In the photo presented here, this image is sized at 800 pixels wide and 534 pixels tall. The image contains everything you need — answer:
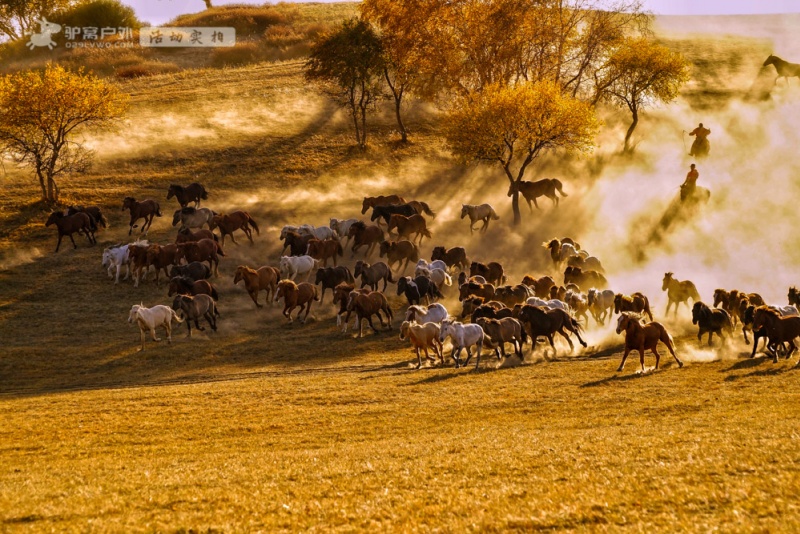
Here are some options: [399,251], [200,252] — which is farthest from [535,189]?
[200,252]

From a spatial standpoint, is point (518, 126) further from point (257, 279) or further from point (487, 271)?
point (257, 279)

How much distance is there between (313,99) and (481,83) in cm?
1943

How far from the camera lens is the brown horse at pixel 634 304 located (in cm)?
3438

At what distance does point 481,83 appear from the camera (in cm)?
7338

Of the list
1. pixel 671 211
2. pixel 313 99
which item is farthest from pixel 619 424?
pixel 313 99

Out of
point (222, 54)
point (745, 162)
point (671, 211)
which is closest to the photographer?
point (671, 211)

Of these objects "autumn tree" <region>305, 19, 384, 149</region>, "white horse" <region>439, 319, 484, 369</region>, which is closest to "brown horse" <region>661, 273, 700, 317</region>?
"white horse" <region>439, 319, 484, 369</region>

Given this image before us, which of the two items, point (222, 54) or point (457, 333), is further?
point (222, 54)

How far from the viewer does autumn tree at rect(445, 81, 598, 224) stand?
56938 millimetres

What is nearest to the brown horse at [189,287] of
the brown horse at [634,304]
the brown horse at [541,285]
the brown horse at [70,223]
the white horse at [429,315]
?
the white horse at [429,315]

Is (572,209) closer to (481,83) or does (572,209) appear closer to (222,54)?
(481,83)

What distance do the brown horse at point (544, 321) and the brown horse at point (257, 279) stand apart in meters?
14.1

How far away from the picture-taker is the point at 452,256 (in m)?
44.8

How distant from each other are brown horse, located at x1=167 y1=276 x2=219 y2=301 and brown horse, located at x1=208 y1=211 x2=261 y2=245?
9.08 meters
